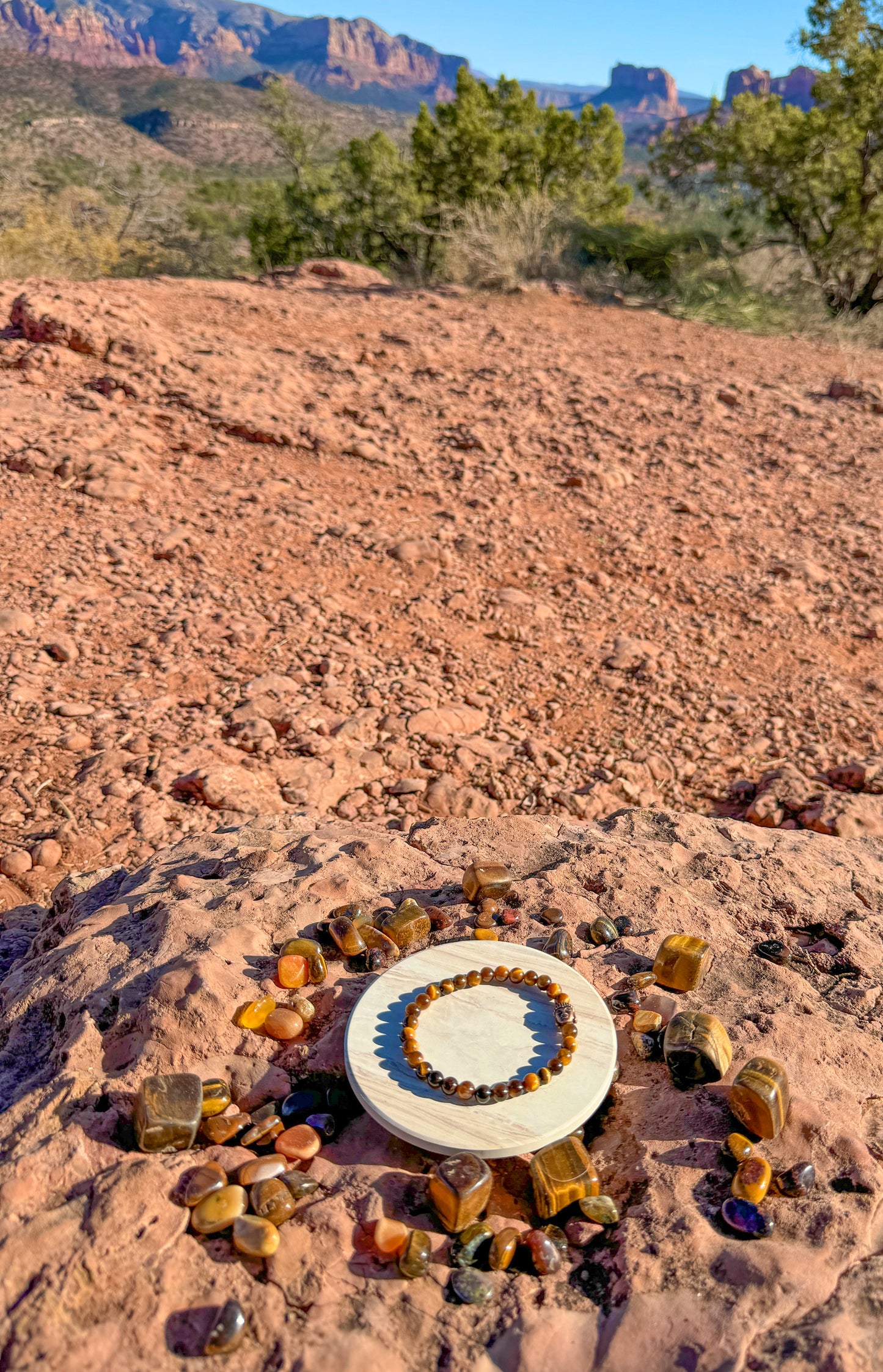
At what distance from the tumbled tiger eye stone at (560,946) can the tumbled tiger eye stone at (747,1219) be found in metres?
0.55

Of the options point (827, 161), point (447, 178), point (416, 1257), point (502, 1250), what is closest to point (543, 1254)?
point (502, 1250)

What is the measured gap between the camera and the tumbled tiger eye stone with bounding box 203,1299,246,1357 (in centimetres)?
104

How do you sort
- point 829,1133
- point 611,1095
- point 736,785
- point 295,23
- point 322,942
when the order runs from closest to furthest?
point 829,1133, point 611,1095, point 322,942, point 736,785, point 295,23

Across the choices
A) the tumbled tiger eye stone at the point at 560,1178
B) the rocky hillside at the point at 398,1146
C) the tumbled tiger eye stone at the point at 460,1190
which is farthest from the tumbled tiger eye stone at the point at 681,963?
the tumbled tiger eye stone at the point at 460,1190

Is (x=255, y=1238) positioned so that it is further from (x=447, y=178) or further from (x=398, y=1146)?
(x=447, y=178)

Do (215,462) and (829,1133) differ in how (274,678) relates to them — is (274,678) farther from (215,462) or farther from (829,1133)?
(829,1133)

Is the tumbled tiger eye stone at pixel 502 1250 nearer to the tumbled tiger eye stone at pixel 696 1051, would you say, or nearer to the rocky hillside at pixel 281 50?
the tumbled tiger eye stone at pixel 696 1051

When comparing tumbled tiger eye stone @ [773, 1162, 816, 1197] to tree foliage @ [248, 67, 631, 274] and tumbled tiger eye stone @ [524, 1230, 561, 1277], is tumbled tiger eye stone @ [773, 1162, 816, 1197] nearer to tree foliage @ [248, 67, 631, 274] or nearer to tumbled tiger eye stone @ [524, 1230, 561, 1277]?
tumbled tiger eye stone @ [524, 1230, 561, 1277]

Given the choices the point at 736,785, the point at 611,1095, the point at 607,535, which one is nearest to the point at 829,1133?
the point at 611,1095

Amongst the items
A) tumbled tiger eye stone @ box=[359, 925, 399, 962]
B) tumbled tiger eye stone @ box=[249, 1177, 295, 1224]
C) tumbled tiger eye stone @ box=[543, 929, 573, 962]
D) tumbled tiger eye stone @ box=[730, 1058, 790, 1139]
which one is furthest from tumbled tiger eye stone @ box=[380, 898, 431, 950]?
tumbled tiger eye stone @ box=[730, 1058, 790, 1139]

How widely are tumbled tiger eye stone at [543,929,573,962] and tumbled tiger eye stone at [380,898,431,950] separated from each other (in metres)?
0.25

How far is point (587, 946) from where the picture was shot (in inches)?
70.5

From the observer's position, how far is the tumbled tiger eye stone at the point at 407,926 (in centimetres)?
173

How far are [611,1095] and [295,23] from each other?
195 meters
